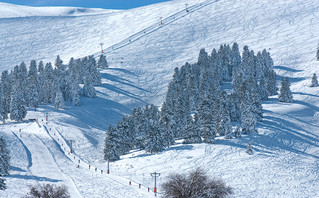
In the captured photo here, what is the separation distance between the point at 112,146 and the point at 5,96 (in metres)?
48.3

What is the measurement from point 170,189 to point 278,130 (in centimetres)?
5512

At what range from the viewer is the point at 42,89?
4619 inches

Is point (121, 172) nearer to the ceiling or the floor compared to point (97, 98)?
nearer to the floor

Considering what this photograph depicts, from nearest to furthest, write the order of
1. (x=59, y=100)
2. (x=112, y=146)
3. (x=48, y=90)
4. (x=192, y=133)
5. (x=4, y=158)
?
(x=4, y=158), (x=192, y=133), (x=112, y=146), (x=59, y=100), (x=48, y=90)

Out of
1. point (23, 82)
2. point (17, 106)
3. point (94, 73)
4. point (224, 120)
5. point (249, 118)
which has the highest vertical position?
point (94, 73)

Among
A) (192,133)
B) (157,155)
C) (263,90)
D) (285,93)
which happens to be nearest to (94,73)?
(263,90)

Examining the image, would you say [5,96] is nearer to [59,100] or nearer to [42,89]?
[42,89]

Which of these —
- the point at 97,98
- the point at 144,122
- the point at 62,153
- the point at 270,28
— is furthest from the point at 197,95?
the point at 270,28

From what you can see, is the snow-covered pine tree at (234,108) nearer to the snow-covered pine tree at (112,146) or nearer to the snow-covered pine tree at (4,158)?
the snow-covered pine tree at (112,146)

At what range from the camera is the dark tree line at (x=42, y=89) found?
323ft

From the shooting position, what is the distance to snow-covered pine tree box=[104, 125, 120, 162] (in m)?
74.0

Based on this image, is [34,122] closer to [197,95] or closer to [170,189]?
[197,95]

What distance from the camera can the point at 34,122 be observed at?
9656 centimetres

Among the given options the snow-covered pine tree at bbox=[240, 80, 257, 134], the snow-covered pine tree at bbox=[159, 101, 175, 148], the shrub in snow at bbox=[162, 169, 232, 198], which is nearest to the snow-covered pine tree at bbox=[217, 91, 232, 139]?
the snow-covered pine tree at bbox=[240, 80, 257, 134]
